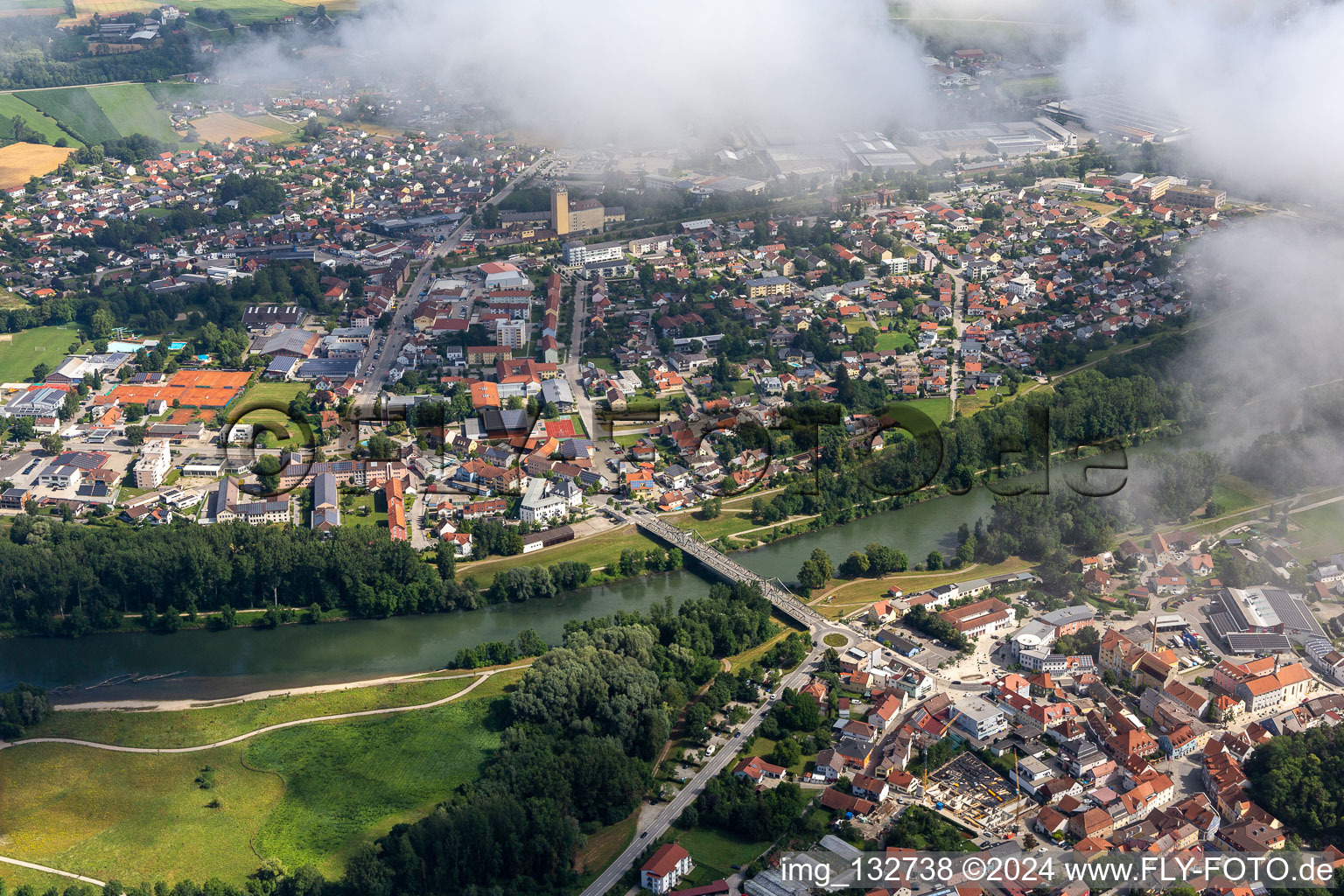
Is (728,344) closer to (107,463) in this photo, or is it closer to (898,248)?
(898,248)

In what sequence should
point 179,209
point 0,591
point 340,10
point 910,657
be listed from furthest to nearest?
point 340,10, point 179,209, point 0,591, point 910,657

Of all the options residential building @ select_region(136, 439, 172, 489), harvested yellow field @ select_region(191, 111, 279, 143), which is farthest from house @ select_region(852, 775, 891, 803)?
harvested yellow field @ select_region(191, 111, 279, 143)

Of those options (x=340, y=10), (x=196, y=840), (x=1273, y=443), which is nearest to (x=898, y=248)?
(x=1273, y=443)

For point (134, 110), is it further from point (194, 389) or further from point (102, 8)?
point (194, 389)

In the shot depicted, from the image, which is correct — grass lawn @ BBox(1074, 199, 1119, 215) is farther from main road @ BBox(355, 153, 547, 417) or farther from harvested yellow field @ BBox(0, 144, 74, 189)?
harvested yellow field @ BBox(0, 144, 74, 189)

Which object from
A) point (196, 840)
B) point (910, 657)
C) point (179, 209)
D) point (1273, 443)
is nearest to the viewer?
point (196, 840)

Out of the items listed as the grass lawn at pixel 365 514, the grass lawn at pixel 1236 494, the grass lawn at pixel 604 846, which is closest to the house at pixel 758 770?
the grass lawn at pixel 604 846
